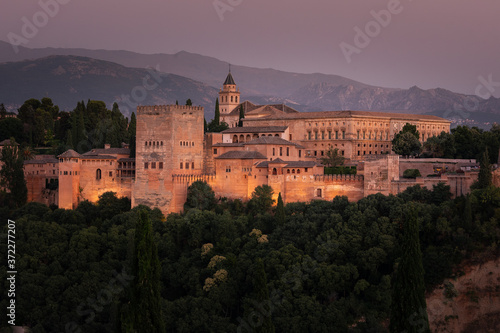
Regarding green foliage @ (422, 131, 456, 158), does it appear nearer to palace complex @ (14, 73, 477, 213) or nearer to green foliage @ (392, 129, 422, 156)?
green foliage @ (392, 129, 422, 156)

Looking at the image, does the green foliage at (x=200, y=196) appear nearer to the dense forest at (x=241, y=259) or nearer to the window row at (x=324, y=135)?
the dense forest at (x=241, y=259)

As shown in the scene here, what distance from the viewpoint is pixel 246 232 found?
127 feet

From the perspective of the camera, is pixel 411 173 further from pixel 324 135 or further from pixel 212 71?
pixel 212 71

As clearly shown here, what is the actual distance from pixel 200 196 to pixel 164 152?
426 centimetres

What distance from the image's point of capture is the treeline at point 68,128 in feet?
183

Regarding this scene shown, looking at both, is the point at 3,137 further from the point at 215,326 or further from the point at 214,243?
the point at 215,326

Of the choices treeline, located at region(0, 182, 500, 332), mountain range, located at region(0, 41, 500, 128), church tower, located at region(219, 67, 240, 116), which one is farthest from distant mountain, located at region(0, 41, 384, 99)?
treeline, located at region(0, 182, 500, 332)

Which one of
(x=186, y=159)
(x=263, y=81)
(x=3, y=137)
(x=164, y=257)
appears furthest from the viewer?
(x=263, y=81)

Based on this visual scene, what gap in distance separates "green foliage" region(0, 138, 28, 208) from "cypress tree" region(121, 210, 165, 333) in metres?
25.2

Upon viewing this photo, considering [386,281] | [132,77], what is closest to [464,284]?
[386,281]

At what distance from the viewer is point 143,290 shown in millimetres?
24391

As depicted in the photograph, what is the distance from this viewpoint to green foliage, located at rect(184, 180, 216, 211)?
42.5 meters

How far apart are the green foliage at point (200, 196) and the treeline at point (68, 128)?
987 centimetres

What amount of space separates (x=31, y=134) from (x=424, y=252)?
43174 mm
